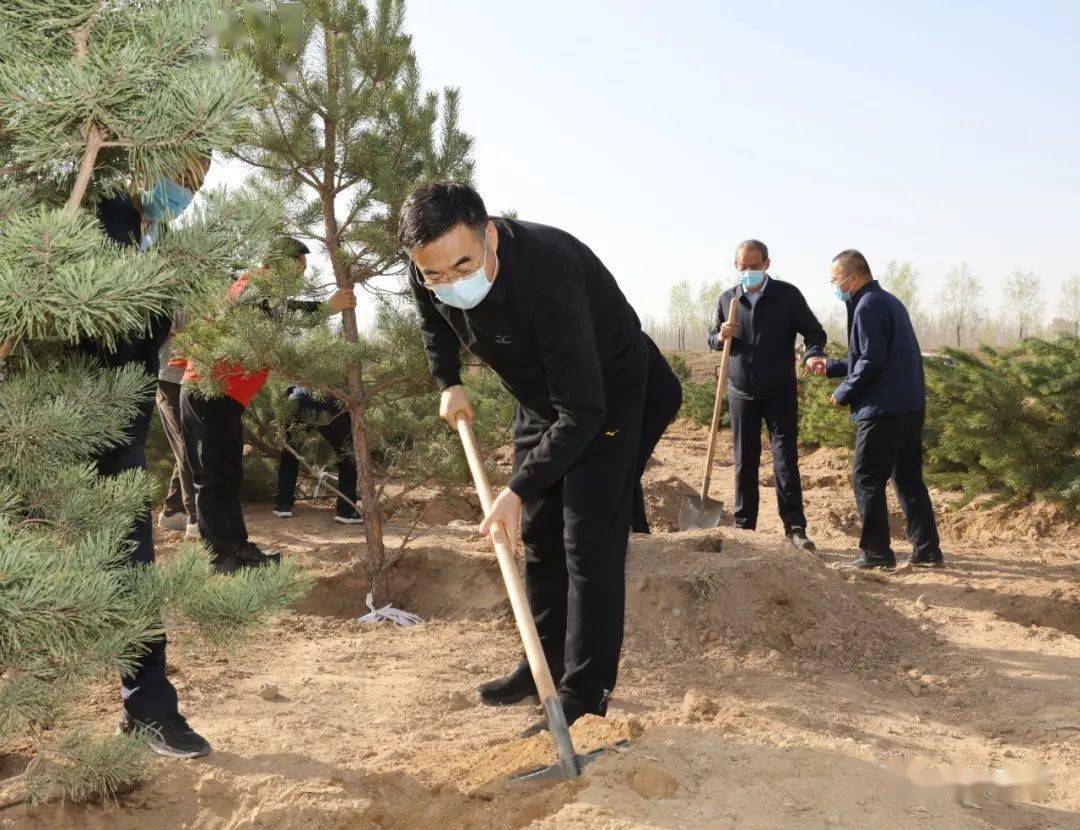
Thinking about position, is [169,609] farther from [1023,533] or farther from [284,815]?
[1023,533]

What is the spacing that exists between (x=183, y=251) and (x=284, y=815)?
61.3 inches

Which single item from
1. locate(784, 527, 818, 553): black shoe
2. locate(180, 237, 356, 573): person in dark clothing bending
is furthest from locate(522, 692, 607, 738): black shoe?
locate(784, 527, 818, 553): black shoe

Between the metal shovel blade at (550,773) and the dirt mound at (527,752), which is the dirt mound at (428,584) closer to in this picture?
the dirt mound at (527,752)

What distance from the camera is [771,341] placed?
6.45 metres

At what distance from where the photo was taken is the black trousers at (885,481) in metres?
5.98

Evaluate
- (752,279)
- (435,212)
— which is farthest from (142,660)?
(752,279)

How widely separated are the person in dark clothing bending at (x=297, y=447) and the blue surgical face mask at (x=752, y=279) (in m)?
2.81

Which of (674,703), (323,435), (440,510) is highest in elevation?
(323,435)

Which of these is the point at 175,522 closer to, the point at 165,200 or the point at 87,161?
the point at 165,200

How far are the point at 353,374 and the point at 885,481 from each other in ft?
10.8

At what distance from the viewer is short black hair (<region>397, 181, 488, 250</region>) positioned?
263 centimetres

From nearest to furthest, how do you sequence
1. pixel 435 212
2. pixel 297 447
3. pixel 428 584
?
1. pixel 435 212
2. pixel 428 584
3. pixel 297 447

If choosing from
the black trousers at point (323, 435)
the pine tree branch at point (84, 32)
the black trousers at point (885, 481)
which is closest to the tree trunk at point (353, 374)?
the black trousers at point (323, 435)

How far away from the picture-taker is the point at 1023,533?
7.33 m
